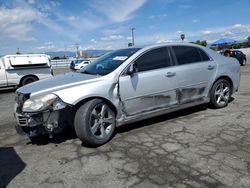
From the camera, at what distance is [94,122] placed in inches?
161

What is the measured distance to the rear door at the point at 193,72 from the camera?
16.6ft

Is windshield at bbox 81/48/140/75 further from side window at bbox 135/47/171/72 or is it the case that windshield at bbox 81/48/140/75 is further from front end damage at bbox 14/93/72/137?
front end damage at bbox 14/93/72/137

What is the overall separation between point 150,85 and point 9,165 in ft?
8.52

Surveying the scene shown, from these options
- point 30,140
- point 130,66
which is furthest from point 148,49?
point 30,140

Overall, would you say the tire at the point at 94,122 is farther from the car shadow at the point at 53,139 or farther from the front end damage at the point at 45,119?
the car shadow at the point at 53,139

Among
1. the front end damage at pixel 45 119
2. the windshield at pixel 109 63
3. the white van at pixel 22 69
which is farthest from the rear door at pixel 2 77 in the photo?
the front end damage at pixel 45 119

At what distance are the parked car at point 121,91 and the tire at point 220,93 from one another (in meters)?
0.02

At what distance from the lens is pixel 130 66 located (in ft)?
14.6

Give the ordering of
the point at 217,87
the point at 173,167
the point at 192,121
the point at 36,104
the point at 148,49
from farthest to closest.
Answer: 1. the point at 217,87
2. the point at 192,121
3. the point at 148,49
4. the point at 36,104
5. the point at 173,167

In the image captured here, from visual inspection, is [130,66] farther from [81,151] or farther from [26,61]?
[26,61]

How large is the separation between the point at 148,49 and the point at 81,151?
2.25 m

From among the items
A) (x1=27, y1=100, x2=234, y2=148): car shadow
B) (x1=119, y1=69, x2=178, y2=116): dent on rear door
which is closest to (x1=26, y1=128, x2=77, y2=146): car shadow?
(x1=27, y1=100, x2=234, y2=148): car shadow

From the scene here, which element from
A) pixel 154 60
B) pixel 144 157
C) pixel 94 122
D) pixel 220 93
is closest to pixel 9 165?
pixel 94 122

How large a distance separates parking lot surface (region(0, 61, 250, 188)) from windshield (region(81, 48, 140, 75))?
1.19 meters
